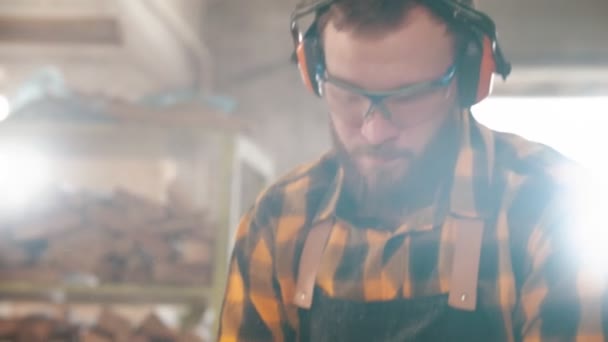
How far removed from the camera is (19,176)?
1.72 metres

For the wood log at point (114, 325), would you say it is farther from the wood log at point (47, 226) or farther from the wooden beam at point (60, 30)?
the wooden beam at point (60, 30)

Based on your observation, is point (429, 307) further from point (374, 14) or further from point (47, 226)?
point (47, 226)

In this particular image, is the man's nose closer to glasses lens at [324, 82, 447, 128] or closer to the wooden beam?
glasses lens at [324, 82, 447, 128]

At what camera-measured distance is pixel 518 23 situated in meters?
2.04

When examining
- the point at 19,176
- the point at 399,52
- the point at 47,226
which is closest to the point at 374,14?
the point at 399,52

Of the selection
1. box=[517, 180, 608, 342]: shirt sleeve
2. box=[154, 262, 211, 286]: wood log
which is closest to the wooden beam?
box=[154, 262, 211, 286]: wood log

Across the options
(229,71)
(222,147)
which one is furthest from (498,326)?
(229,71)

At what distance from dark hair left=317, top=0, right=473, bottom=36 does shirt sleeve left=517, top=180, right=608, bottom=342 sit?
0.61 feet

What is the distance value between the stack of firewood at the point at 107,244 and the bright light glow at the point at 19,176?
0.05 m

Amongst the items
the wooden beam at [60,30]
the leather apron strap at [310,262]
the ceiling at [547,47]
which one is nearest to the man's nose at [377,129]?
the leather apron strap at [310,262]

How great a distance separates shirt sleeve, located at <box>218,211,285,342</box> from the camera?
703 mm

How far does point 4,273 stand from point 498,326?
1.23m

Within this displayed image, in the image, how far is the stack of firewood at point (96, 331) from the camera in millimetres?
1517

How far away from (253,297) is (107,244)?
95 centimetres
